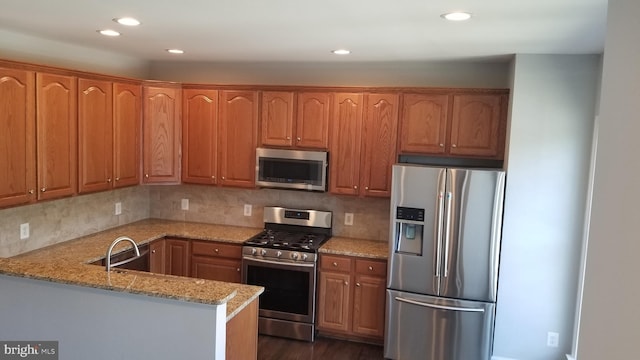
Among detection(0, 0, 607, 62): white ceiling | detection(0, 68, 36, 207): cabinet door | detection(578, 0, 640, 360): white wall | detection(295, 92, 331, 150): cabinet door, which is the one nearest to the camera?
detection(578, 0, 640, 360): white wall

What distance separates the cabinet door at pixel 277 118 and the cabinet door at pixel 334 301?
1.29 m

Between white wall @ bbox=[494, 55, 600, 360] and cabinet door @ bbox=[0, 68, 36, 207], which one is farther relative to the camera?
white wall @ bbox=[494, 55, 600, 360]

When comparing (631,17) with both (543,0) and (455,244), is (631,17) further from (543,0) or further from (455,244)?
(455,244)

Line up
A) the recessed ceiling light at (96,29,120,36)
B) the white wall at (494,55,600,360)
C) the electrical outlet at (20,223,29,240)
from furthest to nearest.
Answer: the electrical outlet at (20,223,29,240), the white wall at (494,55,600,360), the recessed ceiling light at (96,29,120,36)

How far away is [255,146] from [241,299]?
214 cm

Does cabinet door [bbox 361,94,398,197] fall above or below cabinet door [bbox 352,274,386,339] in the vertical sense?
above

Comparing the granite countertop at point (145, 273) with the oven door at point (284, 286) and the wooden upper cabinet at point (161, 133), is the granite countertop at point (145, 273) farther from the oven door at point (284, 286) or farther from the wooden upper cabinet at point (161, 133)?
the wooden upper cabinet at point (161, 133)

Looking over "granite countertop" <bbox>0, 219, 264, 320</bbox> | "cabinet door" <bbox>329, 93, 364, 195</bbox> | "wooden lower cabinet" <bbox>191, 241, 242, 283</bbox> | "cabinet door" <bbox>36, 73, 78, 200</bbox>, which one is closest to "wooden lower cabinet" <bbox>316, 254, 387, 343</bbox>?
"cabinet door" <bbox>329, 93, 364, 195</bbox>

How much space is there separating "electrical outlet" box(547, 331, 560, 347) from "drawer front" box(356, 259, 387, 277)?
4.42 feet

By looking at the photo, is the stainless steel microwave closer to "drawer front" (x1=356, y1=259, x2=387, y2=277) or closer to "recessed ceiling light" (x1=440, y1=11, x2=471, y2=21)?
"drawer front" (x1=356, y1=259, x2=387, y2=277)

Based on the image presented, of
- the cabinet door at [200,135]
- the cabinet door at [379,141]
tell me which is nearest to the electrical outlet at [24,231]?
the cabinet door at [200,135]

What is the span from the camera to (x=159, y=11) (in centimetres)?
255

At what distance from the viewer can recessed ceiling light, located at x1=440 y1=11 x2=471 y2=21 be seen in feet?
7.81

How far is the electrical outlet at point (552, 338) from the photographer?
3752 mm
